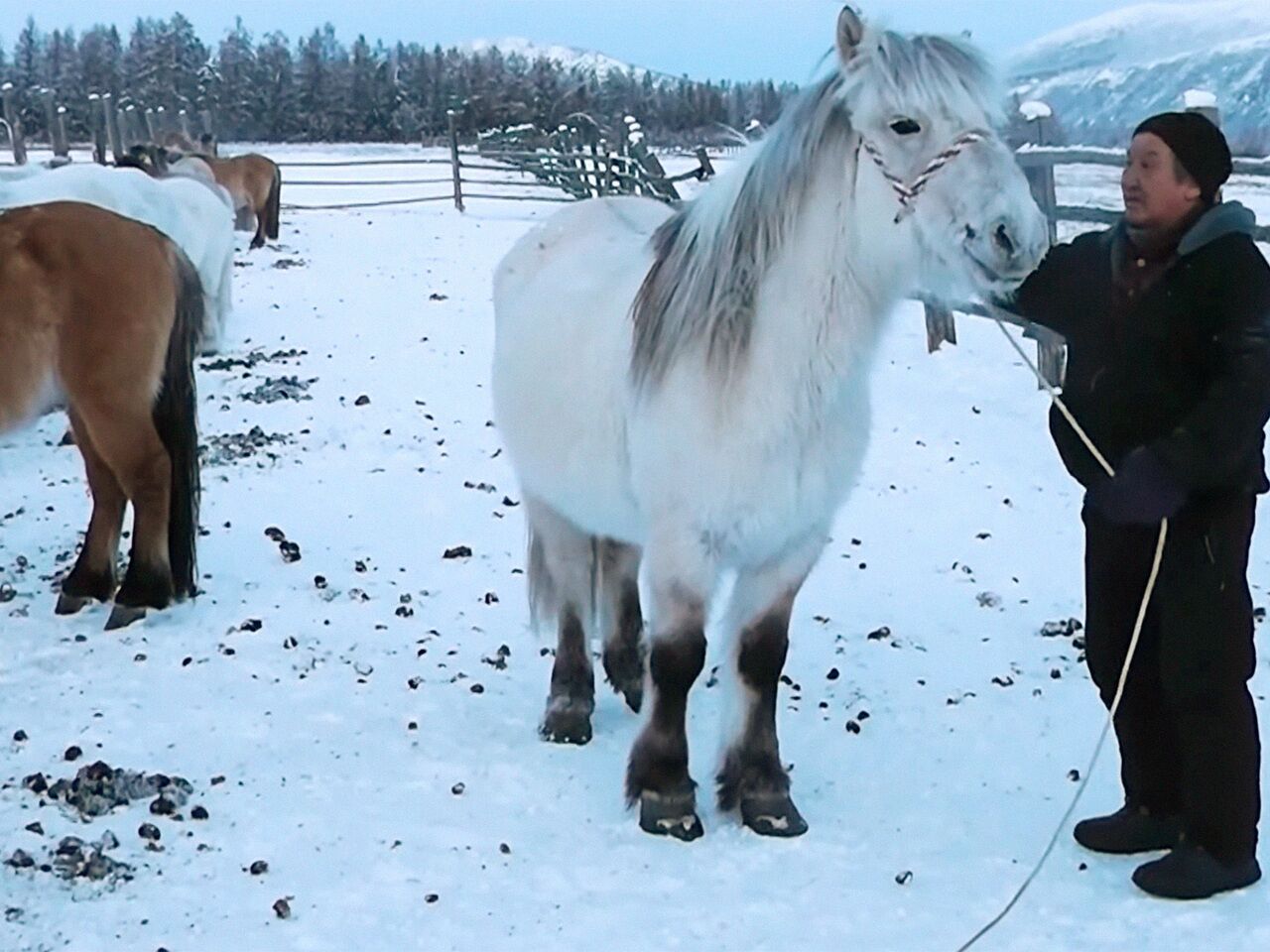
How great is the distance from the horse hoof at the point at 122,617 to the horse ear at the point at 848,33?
3.11 meters

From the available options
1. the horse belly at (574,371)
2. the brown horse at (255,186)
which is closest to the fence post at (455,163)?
the brown horse at (255,186)

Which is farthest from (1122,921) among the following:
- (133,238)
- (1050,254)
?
(133,238)

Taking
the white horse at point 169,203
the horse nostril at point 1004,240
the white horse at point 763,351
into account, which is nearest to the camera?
the horse nostril at point 1004,240

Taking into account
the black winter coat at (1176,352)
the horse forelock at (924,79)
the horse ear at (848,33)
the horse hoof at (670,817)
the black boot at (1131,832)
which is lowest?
the horse hoof at (670,817)

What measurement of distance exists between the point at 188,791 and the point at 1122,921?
2203 mm

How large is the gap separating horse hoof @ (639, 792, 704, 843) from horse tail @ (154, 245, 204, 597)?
229cm

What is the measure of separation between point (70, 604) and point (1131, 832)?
11.6ft

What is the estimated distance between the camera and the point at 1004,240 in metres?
2.52

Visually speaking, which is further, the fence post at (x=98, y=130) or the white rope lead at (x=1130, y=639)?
the fence post at (x=98, y=130)

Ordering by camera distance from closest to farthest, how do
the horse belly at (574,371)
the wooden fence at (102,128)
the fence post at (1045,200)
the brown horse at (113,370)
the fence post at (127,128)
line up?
the horse belly at (574,371) → the brown horse at (113,370) → the fence post at (1045,200) → the wooden fence at (102,128) → the fence post at (127,128)

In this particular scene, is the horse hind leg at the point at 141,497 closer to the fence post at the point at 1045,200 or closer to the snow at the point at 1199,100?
the fence post at the point at 1045,200

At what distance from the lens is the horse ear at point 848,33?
2.72 metres

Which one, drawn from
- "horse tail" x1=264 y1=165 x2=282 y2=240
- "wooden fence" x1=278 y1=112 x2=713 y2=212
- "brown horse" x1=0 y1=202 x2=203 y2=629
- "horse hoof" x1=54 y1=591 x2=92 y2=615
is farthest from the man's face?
"horse tail" x1=264 y1=165 x2=282 y2=240

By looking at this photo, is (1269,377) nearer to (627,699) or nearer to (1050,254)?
(1050,254)
